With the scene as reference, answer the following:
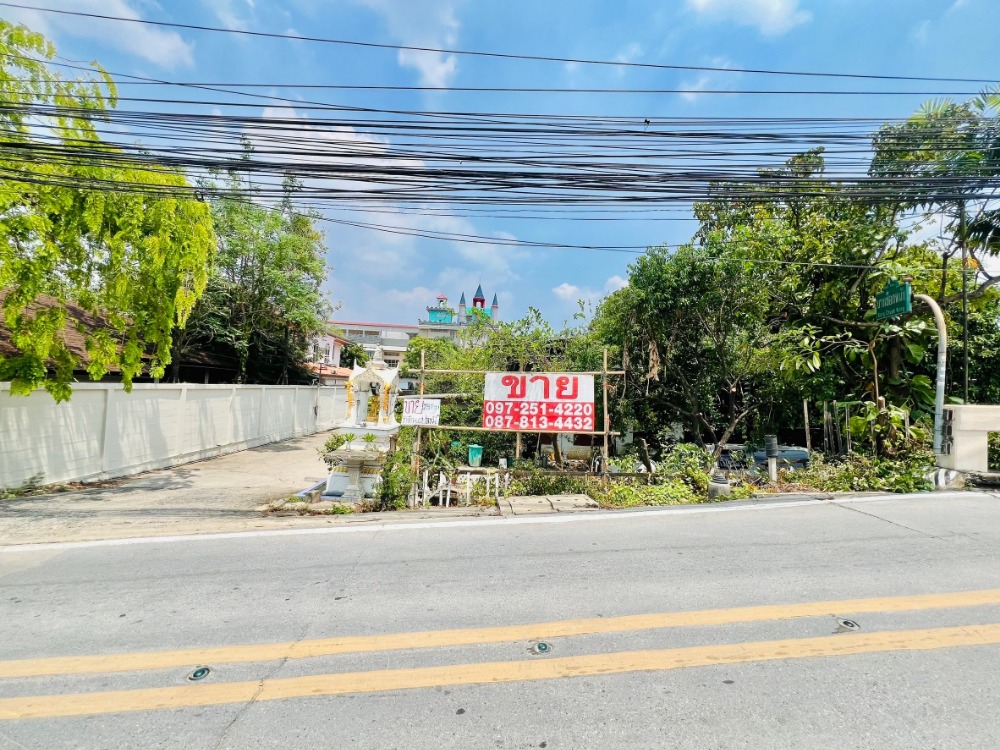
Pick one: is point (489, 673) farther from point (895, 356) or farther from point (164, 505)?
point (895, 356)

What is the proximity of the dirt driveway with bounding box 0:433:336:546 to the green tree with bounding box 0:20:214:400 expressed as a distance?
200 centimetres

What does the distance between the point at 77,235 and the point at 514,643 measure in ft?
32.0

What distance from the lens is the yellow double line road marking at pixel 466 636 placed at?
2814 mm

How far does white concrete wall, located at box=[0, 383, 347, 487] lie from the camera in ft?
26.5

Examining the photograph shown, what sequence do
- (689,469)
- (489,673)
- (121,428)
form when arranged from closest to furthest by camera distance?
(489,673), (689,469), (121,428)

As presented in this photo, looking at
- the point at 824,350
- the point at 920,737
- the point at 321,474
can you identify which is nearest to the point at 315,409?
the point at 321,474

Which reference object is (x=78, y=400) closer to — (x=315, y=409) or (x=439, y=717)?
(x=439, y=717)

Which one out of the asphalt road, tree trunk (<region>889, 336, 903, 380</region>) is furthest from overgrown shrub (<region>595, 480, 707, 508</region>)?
tree trunk (<region>889, 336, 903, 380</region>)

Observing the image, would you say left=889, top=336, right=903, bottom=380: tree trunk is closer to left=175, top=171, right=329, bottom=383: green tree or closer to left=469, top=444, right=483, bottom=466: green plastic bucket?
left=469, top=444, right=483, bottom=466: green plastic bucket

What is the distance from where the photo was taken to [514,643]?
2.94 meters

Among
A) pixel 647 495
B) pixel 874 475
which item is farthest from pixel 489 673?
pixel 874 475

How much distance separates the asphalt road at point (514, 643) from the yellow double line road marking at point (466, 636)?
16 millimetres

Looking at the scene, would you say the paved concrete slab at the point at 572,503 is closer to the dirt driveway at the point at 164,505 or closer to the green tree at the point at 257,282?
the dirt driveway at the point at 164,505

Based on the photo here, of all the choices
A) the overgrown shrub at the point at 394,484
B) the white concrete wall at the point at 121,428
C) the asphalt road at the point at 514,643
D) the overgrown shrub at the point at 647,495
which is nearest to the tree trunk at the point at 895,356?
the overgrown shrub at the point at 647,495
